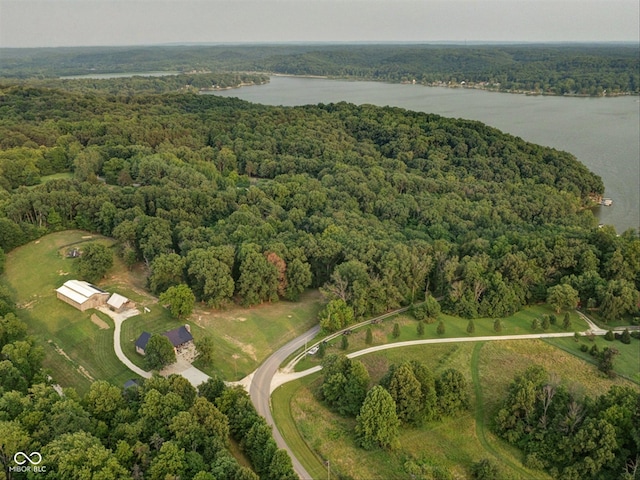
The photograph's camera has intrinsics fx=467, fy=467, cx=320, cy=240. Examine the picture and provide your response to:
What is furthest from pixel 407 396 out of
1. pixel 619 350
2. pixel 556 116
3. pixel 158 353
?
pixel 556 116

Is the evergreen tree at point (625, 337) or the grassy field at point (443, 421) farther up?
the evergreen tree at point (625, 337)

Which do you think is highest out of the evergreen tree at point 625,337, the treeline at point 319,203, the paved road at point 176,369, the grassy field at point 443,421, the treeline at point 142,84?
the treeline at point 142,84

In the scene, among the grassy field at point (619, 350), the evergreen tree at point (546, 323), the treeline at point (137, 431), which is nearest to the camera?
the treeline at point (137, 431)

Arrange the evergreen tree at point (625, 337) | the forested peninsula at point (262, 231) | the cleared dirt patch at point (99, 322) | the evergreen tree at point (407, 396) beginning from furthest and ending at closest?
the cleared dirt patch at point (99, 322), the evergreen tree at point (625, 337), the evergreen tree at point (407, 396), the forested peninsula at point (262, 231)

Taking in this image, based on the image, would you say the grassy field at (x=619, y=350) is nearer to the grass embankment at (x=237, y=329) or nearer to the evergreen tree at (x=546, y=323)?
the evergreen tree at (x=546, y=323)

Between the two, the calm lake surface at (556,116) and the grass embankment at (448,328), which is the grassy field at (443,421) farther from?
the calm lake surface at (556,116)

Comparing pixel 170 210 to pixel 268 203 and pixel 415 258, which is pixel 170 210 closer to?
pixel 268 203

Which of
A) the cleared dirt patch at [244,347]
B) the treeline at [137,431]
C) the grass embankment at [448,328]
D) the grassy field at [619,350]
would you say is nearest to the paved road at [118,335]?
the treeline at [137,431]

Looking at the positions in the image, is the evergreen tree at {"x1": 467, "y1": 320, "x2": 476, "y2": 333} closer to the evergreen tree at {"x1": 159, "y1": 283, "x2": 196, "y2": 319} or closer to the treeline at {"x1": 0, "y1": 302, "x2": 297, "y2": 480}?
the treeline at {"x1": 0, "y1": 302, "x2": 297, "y2": 480}

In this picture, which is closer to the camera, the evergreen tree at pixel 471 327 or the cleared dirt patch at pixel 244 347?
the cleared dirt patch at pixel 244 347
